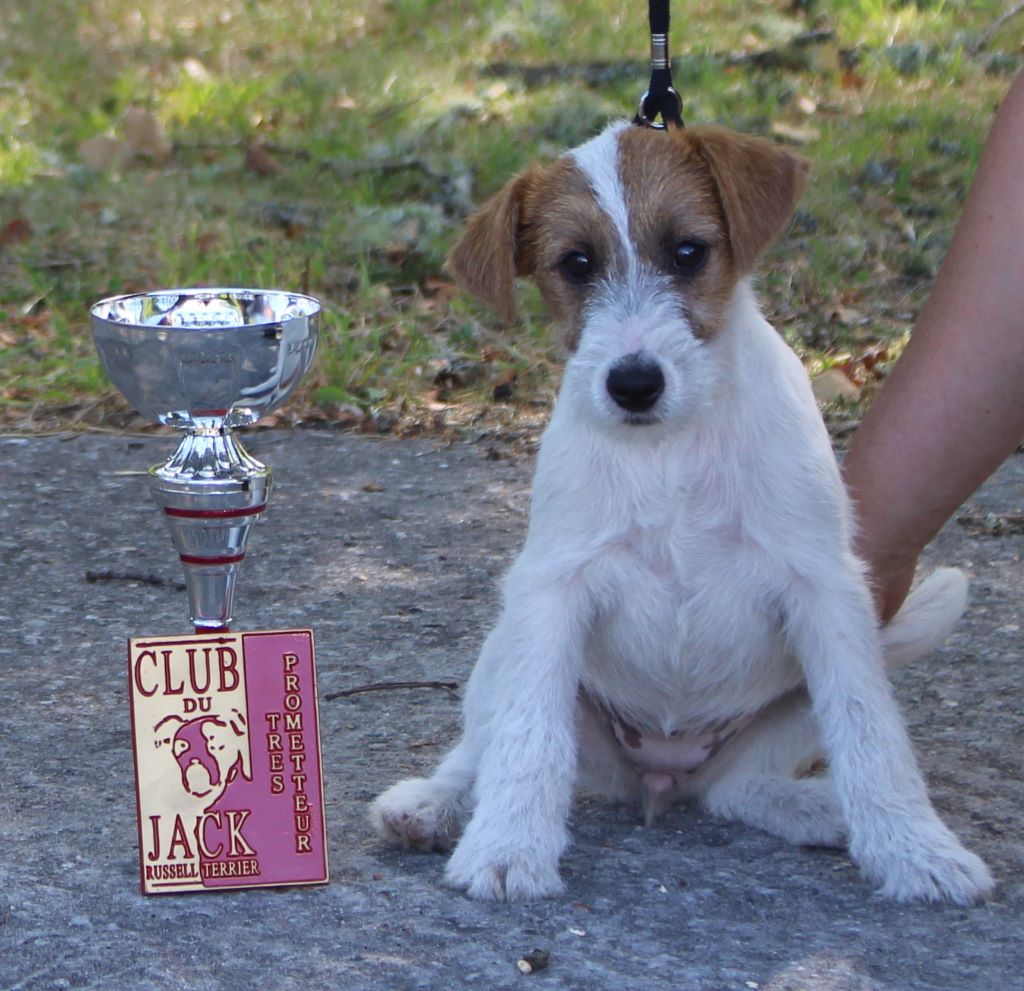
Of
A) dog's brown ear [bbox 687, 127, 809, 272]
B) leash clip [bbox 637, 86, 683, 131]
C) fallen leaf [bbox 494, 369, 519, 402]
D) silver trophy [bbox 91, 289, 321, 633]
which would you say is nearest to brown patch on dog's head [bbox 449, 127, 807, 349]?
dog's brown ear [bbox 687, 127, 809, 272]

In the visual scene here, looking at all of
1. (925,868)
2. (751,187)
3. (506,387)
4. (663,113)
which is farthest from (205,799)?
(506,387)

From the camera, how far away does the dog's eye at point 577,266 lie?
324 centimetres

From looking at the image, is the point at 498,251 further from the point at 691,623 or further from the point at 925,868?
the point at 925,868

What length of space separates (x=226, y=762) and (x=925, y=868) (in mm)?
1237

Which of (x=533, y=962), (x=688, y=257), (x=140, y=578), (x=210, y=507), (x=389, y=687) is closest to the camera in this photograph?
(x=533, y=962)

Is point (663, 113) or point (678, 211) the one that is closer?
point (678, 211)

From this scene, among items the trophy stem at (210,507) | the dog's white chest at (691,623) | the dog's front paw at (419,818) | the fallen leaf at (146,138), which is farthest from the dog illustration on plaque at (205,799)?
the fallen leaf at (146,138)

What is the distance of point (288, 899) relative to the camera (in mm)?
2836

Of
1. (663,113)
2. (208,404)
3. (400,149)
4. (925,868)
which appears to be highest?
(663,113)

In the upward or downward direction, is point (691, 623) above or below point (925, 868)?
above

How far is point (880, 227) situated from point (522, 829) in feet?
17.2

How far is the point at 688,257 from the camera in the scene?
320cm

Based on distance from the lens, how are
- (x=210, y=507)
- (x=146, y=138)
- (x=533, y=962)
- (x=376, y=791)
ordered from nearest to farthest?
(x=533, y=962) → (x=210, y=507) → (x=376, y=791) → (x=146, y=138)

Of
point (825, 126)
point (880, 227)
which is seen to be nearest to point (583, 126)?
point (825, 126)
